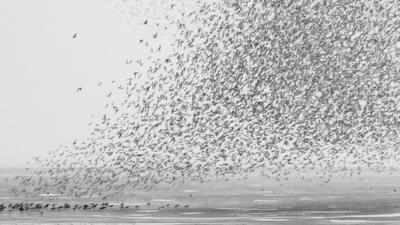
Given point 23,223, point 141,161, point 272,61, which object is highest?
point 272,61

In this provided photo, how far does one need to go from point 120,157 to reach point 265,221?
8.47 m

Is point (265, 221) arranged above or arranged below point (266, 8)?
below

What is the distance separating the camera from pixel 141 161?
5481 cm

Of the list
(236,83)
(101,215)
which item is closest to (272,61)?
(236,83)

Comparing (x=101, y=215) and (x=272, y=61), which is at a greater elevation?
(x=272, y=61)

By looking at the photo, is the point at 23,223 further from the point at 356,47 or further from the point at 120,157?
the point at 356,47

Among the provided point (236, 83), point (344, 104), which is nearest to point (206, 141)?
point (236, 83)

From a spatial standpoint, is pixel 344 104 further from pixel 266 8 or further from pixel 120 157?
pixel 120 157

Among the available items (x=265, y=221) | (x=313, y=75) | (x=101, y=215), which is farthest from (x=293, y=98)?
(x=101, y=215)

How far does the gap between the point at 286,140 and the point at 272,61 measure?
3589mm

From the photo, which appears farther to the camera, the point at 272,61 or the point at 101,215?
the point at 101,215

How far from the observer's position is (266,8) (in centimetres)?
5150

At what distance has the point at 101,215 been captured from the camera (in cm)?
5562

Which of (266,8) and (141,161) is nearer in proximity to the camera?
(266,8)
